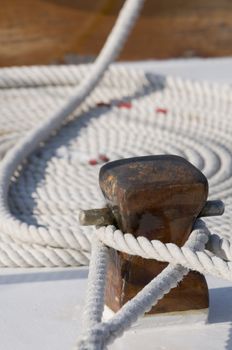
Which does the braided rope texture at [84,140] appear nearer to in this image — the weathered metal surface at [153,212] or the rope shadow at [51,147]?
the rope shadow at [51,147]

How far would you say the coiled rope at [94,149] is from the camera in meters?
0.93

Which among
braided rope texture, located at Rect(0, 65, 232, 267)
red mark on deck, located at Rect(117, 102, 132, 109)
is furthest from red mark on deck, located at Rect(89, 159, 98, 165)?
red mark on deck, located at Rect(117, 102, 132, 109)

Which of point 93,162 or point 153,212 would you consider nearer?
point 153,212

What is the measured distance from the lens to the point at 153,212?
959 mm

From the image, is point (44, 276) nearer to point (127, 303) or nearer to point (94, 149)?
point (127, 303)

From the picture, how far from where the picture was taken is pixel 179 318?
3.26 ft

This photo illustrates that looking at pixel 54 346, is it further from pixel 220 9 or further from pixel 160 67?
pixel 220 9

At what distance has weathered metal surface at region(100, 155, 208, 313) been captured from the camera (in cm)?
95

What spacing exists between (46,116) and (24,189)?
470 mm

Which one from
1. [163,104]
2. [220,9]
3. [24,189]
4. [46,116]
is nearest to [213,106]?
[163,104]

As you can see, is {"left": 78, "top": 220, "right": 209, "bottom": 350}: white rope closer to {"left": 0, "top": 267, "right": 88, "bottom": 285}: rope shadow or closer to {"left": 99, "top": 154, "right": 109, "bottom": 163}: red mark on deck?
{"left": 0, "top": 267, "right": 88, "bottom": 285}: rope shadow

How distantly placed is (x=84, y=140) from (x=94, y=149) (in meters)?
0.08

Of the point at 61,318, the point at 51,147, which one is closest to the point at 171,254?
the point at 61,318

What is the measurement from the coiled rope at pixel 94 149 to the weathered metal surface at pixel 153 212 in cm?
3
